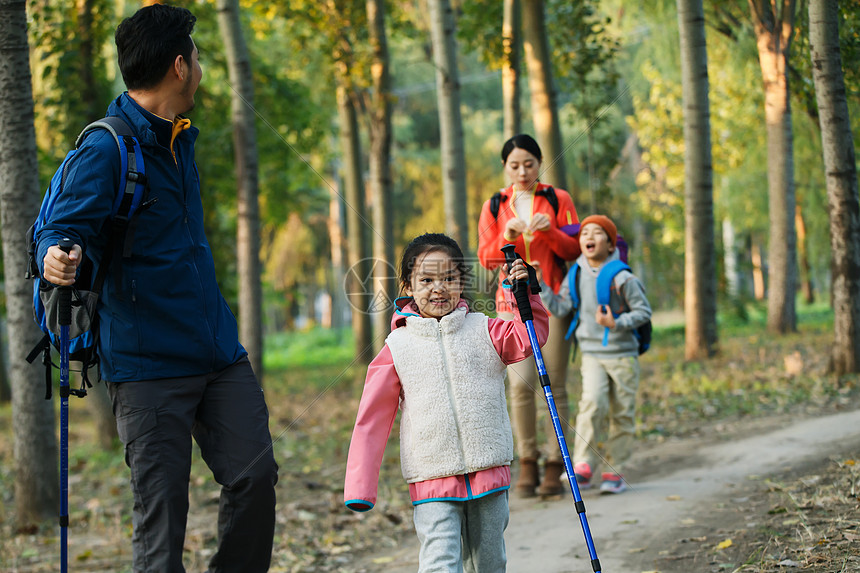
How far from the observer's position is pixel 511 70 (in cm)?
1095

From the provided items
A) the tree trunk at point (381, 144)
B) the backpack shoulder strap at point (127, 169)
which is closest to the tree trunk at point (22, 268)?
the backpack shoulder strap at point (127, 169)

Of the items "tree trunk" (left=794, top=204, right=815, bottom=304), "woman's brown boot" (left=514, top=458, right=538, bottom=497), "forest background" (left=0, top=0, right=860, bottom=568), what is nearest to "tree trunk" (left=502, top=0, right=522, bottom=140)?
"forest background" (left=0, top=0, right=860, bottom=568)

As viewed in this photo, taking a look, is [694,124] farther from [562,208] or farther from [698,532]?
[698,532]

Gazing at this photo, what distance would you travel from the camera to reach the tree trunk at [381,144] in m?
13.0

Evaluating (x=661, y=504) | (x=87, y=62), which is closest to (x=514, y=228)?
(x=661, y=504)

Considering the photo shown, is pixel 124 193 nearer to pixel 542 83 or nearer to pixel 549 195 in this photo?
pixel 549 195

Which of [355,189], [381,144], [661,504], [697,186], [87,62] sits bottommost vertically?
[661,504]

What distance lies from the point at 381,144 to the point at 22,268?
7.94m

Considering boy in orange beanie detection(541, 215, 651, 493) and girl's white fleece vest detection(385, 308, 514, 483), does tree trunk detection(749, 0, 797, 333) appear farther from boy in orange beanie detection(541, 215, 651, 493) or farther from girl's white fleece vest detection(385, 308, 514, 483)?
girl's white fleece vest detection(385, 308, 514, 483)

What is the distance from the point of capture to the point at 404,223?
36.3 meters

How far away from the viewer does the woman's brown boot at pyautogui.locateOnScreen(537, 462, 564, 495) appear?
5.81 metres

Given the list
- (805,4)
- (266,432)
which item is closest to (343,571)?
(266,432)

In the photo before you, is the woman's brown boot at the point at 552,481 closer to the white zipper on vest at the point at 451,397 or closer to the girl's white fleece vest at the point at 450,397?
the girl's white fleece vest at the point at 450,397

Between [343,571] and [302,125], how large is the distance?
494 inches
